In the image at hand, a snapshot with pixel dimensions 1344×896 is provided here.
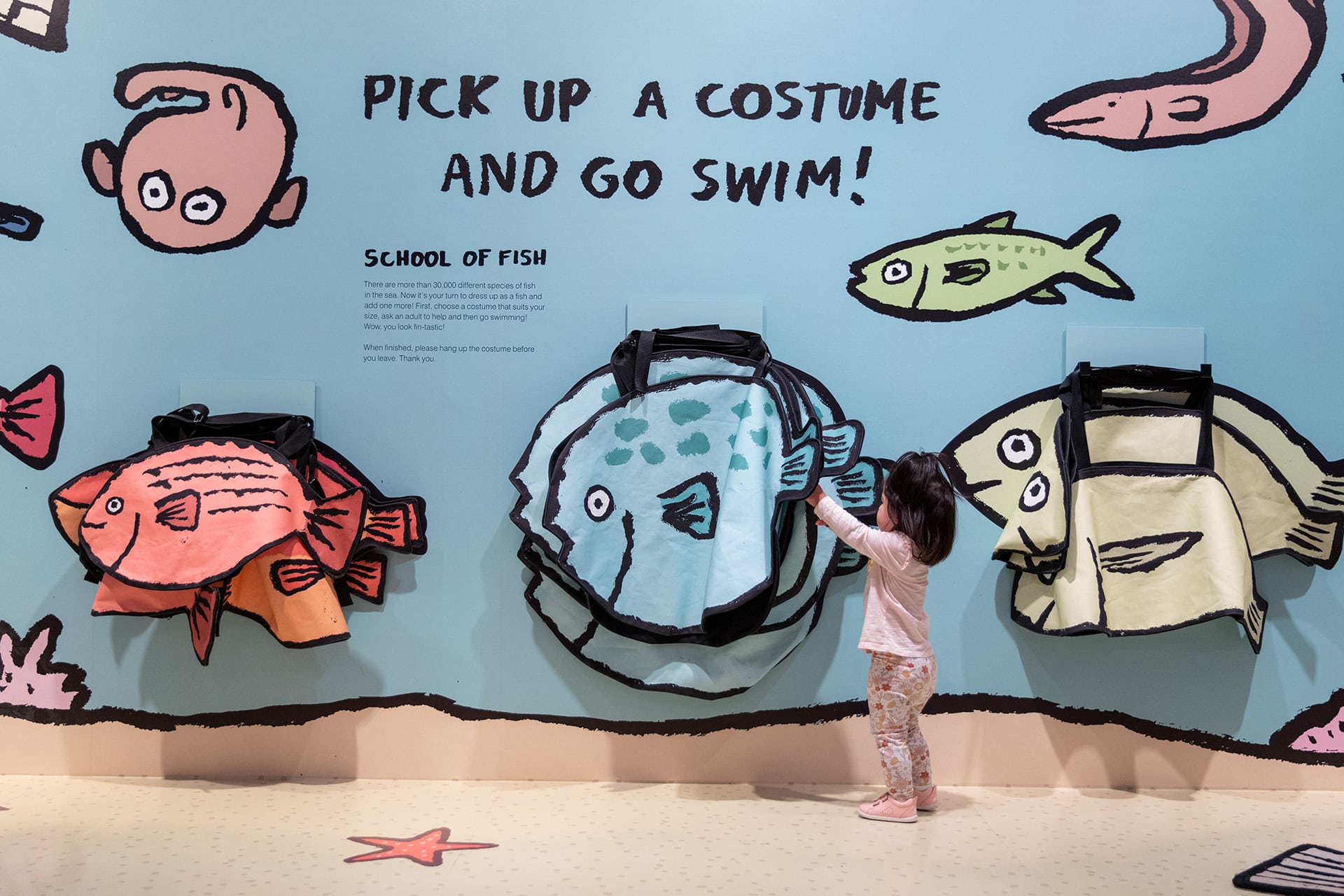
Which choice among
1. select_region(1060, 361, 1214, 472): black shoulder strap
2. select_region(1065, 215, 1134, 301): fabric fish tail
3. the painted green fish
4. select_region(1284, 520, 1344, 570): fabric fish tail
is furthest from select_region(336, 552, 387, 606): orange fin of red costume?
select_region(1284, 520, 1344, 570): fabric fish tail

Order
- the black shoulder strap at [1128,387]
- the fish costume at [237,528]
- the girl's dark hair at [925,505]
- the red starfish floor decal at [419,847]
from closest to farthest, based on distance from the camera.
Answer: the red starfish floor decal at [419,847], the girl's dark hair at [925,505], the fish costume at [237,528], the black shoulder strap at [1128,387]

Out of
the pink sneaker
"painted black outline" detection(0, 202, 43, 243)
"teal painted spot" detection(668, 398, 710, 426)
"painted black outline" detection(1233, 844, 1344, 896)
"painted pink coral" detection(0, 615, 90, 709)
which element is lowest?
"painted black outline" detection(1233, 844, 1344, 896)

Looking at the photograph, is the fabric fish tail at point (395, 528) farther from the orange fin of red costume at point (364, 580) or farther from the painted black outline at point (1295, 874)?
→ the painted black outline at point (1295, 874)

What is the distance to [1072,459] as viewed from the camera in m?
2.03

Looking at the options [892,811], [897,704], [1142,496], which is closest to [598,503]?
[897,704]

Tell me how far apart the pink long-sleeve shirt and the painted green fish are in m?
0.51

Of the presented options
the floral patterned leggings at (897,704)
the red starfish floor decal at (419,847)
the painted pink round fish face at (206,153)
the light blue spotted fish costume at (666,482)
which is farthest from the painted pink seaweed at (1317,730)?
the painted pink round fish face at (206,153)

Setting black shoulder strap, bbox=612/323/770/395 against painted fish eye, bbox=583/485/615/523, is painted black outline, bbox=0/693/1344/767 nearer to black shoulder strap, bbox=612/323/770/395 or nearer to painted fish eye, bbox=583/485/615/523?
painted fish eye, bbox=583/485/615/523

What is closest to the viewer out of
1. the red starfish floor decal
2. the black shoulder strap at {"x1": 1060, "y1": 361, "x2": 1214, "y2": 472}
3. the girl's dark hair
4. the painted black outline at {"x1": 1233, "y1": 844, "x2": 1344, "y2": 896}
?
the painted black outline at {"x1": 1233, "y1": 844, "x2": 1344, "y2": 896}

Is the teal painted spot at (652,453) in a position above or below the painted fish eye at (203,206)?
below

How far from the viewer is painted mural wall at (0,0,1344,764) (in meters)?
2.06

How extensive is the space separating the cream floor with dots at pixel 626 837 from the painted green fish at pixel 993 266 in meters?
1.01

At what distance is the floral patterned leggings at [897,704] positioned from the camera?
6.09 ft

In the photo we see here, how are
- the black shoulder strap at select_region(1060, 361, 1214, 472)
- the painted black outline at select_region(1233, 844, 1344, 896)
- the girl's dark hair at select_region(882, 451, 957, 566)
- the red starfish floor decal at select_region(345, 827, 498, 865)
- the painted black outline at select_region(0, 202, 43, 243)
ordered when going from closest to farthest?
the painted black outline at select_region(1233, 844, 1344, 896) < the red starfish floor decal at select_region(345, 827, 498, 865) < the girl's dark hair at select_region(882, 451, 957, 566) < the black shoulder strap at select_region(1060, 361, 1214, 472) < the painted black outline at select_region(0, 202, 43, 243)
